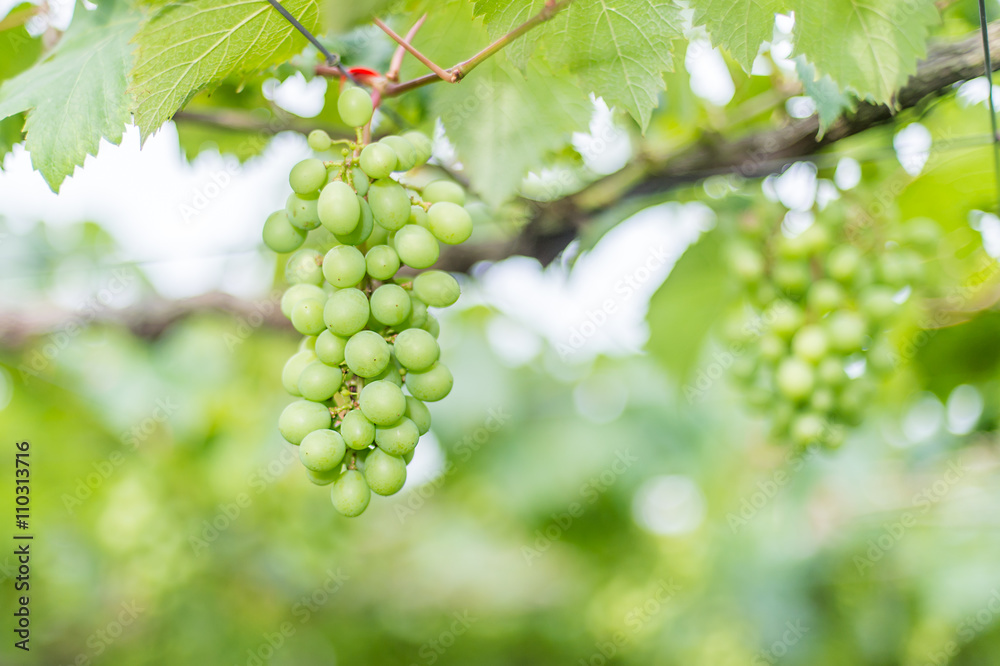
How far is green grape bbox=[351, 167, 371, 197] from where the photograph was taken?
611 millimetres

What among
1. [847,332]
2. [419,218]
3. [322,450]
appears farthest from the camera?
[847,332]

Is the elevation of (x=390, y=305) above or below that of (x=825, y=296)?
above

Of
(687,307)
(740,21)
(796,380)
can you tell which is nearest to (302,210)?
(740,21)

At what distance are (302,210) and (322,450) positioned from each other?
0.78 feet

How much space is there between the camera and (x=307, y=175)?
616mm

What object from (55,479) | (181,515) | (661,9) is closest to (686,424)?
(181,515)

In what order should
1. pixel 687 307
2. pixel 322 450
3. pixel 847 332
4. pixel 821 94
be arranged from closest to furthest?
pixel 322 450 < pixel 821 94 < pixel 847 332 < pixel 687 307

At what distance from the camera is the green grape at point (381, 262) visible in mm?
622

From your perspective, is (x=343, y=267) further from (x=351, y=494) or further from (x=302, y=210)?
(x=351, y=494)

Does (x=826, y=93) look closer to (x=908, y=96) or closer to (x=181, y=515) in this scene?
(x=908, y=96)

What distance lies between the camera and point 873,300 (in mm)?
1095

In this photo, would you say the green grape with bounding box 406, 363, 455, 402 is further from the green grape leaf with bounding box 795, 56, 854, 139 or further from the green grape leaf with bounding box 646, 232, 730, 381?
the green grape leaf with bounding box 646, 232, 730, 381

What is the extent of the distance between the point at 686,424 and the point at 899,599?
108 centimetres

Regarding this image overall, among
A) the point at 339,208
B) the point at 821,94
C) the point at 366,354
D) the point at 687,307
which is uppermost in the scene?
the point at 339,208
